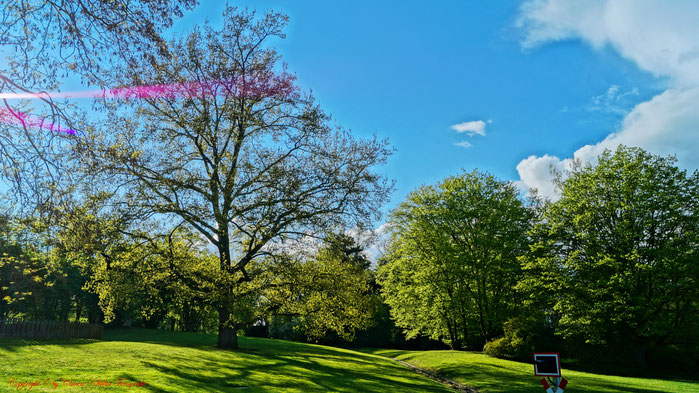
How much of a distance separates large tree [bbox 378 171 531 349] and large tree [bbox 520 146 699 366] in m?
4.43

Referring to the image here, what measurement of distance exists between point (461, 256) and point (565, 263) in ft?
26.6

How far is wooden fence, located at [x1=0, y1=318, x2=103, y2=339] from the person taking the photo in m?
28.9

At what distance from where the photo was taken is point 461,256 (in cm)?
3584

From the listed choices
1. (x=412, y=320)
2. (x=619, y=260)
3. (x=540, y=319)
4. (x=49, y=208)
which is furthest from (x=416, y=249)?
(x=49, y=208)

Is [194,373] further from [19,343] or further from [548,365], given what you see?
[19,343]

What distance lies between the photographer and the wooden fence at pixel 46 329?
94.8 ft

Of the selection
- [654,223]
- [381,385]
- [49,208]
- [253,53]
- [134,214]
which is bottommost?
[381,385]

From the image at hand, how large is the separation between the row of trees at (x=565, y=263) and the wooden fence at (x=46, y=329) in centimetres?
2805

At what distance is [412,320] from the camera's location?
131ft

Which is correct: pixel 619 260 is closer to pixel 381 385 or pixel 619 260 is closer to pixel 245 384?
pixel 381 385

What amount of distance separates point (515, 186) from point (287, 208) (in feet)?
98.6

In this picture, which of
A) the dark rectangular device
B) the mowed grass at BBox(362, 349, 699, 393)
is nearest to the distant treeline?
the mowed grass at BBox(362, 349, 699, 393)

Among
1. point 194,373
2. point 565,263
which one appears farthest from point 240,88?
point 565,263

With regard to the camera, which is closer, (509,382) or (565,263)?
(509,382)
